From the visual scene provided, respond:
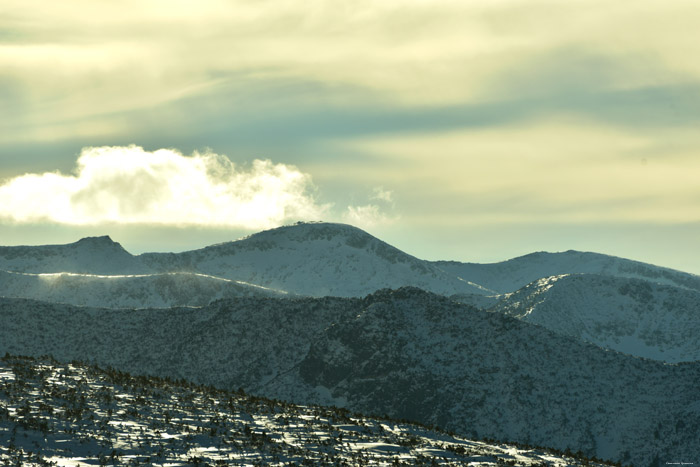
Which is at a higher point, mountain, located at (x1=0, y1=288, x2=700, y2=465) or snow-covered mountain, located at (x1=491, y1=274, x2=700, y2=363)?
snow-covered mountain, located at (x1=491, y1=274, x2=700, y2=363)

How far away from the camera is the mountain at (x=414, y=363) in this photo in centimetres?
6512

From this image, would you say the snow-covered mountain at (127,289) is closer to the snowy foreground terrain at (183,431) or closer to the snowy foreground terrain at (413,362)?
the snowy foreground terrain at (413,362)

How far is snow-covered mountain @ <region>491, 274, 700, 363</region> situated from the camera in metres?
121

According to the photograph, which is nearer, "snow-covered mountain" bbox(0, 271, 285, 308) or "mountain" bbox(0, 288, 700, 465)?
"mountain" bbox(0, 288, 700, 465)

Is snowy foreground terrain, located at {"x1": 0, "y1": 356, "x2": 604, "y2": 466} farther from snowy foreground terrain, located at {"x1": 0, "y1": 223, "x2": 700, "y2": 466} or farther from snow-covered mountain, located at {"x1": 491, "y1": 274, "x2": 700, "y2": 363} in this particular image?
snow-covered mountain, located at {"x1": 491, "y1": 274, "x2": 700, "y2": 363}

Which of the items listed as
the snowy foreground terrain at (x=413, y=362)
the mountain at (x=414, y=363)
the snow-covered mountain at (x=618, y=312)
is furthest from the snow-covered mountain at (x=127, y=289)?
the mountain at (x=414, y=363)

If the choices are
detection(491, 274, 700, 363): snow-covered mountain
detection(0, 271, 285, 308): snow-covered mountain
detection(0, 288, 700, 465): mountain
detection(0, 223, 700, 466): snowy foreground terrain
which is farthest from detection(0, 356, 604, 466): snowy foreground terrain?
detection(0, 271, 285, 308): snow-covered mountain

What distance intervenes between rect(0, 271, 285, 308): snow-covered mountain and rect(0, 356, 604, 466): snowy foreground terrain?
12810cm

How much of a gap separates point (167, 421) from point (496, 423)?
42.5 meters

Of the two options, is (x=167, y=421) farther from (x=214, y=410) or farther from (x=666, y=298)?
(x=666, y=298)

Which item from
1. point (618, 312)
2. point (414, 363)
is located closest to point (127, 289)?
point (618, 312)

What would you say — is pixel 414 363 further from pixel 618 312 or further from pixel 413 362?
pixel 618 312

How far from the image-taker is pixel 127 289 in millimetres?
164750

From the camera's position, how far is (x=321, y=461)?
81.3ft
